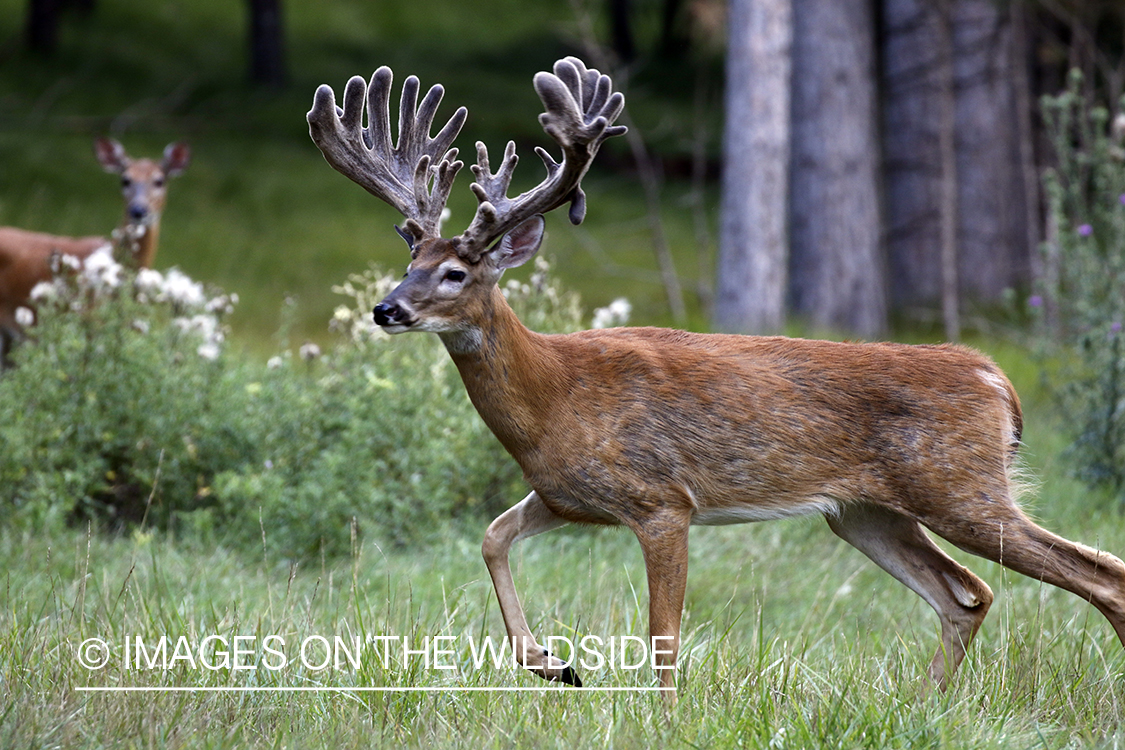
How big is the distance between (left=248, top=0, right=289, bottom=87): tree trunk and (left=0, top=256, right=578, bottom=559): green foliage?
1621 cm

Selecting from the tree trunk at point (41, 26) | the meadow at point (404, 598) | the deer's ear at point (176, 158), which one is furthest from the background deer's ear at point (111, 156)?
the tree trunk at point (41, 26)

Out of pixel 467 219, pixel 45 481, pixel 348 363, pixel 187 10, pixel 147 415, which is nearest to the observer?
pixel 45 481

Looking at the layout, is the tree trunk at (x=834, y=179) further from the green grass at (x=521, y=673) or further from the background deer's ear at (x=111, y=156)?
the green grass at (x=521, y=673)

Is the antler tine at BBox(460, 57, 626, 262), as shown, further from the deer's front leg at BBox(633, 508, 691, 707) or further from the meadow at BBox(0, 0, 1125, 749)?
the meadow at BBox(0, 0, 1125, 749)

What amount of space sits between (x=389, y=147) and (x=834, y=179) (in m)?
8.14

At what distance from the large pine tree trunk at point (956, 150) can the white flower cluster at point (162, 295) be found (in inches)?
329

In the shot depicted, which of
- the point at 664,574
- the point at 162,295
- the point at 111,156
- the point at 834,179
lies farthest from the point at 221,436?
the point at 834,179

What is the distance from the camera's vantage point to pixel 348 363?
6.45 m

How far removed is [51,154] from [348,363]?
552 inches

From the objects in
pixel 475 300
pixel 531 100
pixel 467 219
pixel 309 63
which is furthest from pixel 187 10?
pixel 475 300

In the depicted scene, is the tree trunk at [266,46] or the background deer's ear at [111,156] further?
the tree trunk at [266,46]

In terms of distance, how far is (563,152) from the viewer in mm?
3893

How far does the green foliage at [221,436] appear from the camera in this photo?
5652 mm

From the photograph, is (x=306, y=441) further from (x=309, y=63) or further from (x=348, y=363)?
(x=309, y=63)
